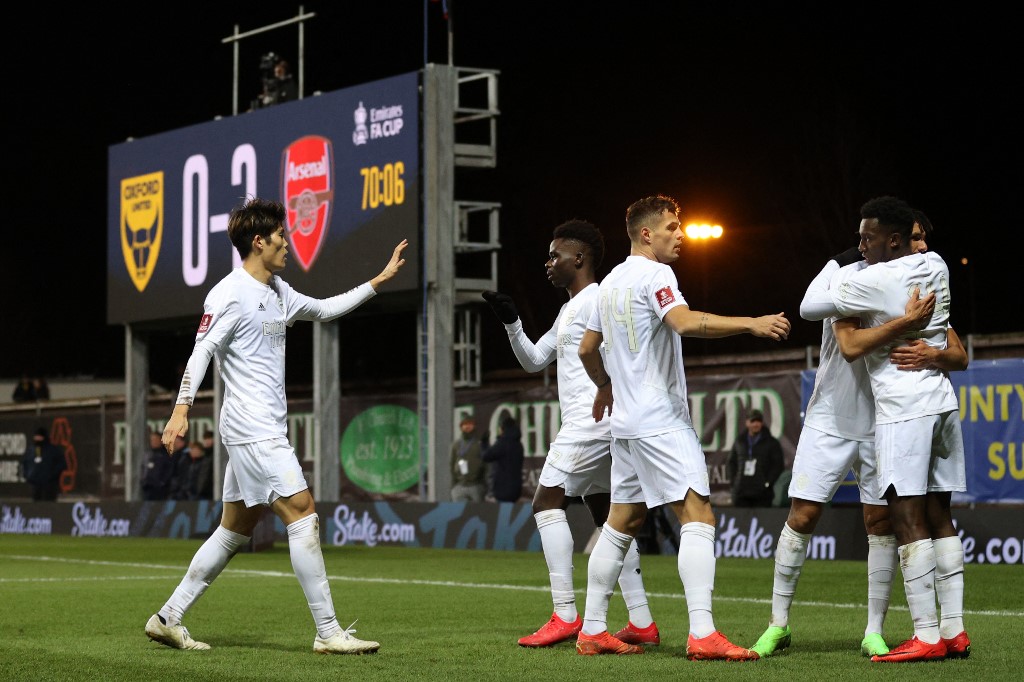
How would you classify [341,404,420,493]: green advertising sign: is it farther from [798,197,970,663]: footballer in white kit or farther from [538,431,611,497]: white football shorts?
[798,197,970,663]: footballer in white kit

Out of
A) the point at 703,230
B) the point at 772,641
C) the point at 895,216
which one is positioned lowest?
the point at 772,641

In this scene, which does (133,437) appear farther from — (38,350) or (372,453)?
(38,350)

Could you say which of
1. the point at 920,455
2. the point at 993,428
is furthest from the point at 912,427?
the point at 993,428

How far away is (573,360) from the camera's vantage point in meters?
9.48

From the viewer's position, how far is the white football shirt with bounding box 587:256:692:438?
27.0ft

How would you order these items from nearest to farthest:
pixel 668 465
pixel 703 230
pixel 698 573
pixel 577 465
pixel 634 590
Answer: pixel 698 573
pixel 668 465
pixel 634 590
pixel 577 465
pixel 703 230

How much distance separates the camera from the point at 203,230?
25.9 metres

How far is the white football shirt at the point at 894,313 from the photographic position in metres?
8.19

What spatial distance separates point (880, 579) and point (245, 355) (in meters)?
3.54

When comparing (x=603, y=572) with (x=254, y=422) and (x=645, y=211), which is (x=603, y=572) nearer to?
Answer: (x=645, y=211)

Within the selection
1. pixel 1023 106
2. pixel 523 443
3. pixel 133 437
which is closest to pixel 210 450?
pixel 133 437

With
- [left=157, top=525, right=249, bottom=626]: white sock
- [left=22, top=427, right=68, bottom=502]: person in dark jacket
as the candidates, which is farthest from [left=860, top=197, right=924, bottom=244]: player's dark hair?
[left=22, top=427, right=68, bottom=502]: person in dark jacket

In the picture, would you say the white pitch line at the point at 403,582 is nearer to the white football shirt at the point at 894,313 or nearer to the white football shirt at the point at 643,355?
the white football shirt at the point at 894,313

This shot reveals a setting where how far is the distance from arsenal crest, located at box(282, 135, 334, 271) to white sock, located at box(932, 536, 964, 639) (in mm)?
16509
